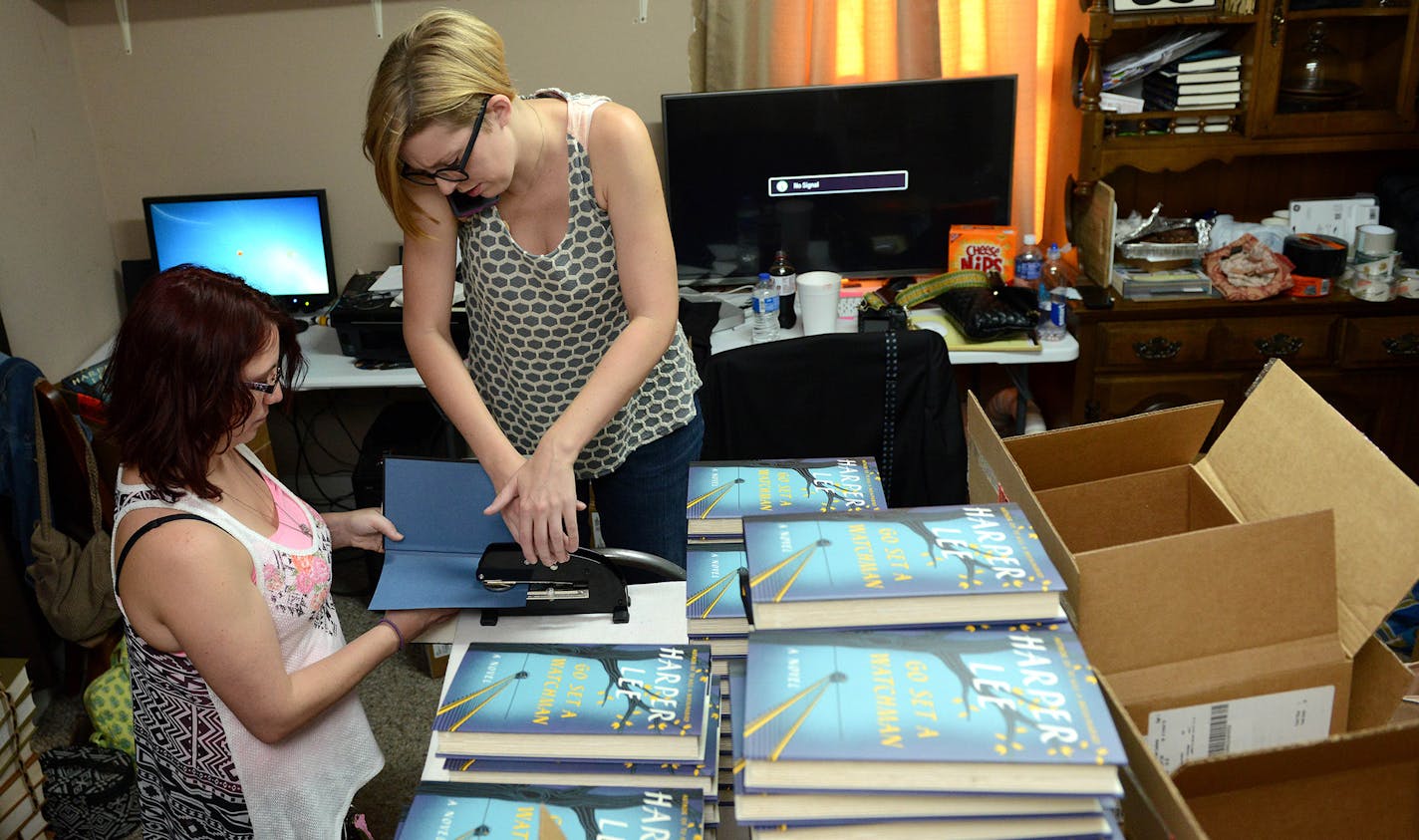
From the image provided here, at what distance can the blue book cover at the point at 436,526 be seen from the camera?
1321 mm

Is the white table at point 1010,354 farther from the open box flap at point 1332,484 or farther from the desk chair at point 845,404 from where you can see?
the open box flap at point 1332,484

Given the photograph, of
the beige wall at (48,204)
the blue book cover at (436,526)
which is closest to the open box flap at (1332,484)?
the blue book cover at (436,526)

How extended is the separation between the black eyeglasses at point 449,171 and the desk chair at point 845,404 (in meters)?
0.73

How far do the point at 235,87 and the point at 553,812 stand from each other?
2943 millimetres

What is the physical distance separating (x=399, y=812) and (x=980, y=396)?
6.64ft

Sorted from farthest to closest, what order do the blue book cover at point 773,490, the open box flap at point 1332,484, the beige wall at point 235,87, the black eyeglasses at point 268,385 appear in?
the beige wall at point 235,87 → the black eyeglasses at point 268,385 → the blue book cover at point 773,490 → the open box flap at point 1332,484

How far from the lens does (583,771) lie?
963 mm

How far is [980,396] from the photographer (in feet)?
11.0

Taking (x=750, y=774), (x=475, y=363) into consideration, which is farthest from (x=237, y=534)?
(x=750, y=774)

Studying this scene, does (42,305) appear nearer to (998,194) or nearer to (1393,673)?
(998,194)

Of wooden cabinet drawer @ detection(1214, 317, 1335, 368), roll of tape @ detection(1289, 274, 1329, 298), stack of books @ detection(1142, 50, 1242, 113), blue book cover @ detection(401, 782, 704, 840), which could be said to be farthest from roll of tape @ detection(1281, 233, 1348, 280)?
blue book cover @ detection(401, 782, 704, 840)

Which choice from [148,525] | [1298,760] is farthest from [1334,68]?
[148,525]

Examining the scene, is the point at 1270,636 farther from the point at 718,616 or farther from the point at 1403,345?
the point at 1403,345

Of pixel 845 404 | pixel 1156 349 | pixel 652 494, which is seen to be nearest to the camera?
pixel 652 494
